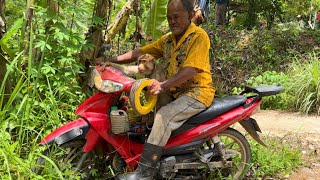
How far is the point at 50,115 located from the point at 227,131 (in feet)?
5.73

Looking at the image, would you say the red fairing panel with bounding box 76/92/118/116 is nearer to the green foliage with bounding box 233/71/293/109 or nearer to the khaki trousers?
the khaki trousers

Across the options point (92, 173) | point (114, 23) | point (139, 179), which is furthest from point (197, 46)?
point (114, 23)

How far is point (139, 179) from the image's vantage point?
11.4 feet

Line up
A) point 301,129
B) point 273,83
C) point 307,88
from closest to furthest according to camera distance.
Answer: point 301,129, point 307,88, point 273,83

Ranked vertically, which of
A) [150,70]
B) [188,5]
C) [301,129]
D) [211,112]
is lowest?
[301,129]

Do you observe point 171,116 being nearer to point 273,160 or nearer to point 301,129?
point 273,160

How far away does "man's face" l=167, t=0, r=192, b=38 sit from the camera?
11.4 ft

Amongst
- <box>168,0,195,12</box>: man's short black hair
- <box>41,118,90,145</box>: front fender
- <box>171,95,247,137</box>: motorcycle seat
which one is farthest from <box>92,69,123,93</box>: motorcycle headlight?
<box>168,0,195,12</box>: man's short black hair

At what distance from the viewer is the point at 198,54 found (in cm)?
347

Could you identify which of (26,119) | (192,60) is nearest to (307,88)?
(192,60)

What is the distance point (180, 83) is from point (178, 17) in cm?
59

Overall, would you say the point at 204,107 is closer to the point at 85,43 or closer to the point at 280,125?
the point at 85,43

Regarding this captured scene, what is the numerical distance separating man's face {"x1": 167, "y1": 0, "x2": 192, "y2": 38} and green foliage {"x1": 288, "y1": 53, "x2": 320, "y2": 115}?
152 inches

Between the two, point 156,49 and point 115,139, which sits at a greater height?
point 156,49
